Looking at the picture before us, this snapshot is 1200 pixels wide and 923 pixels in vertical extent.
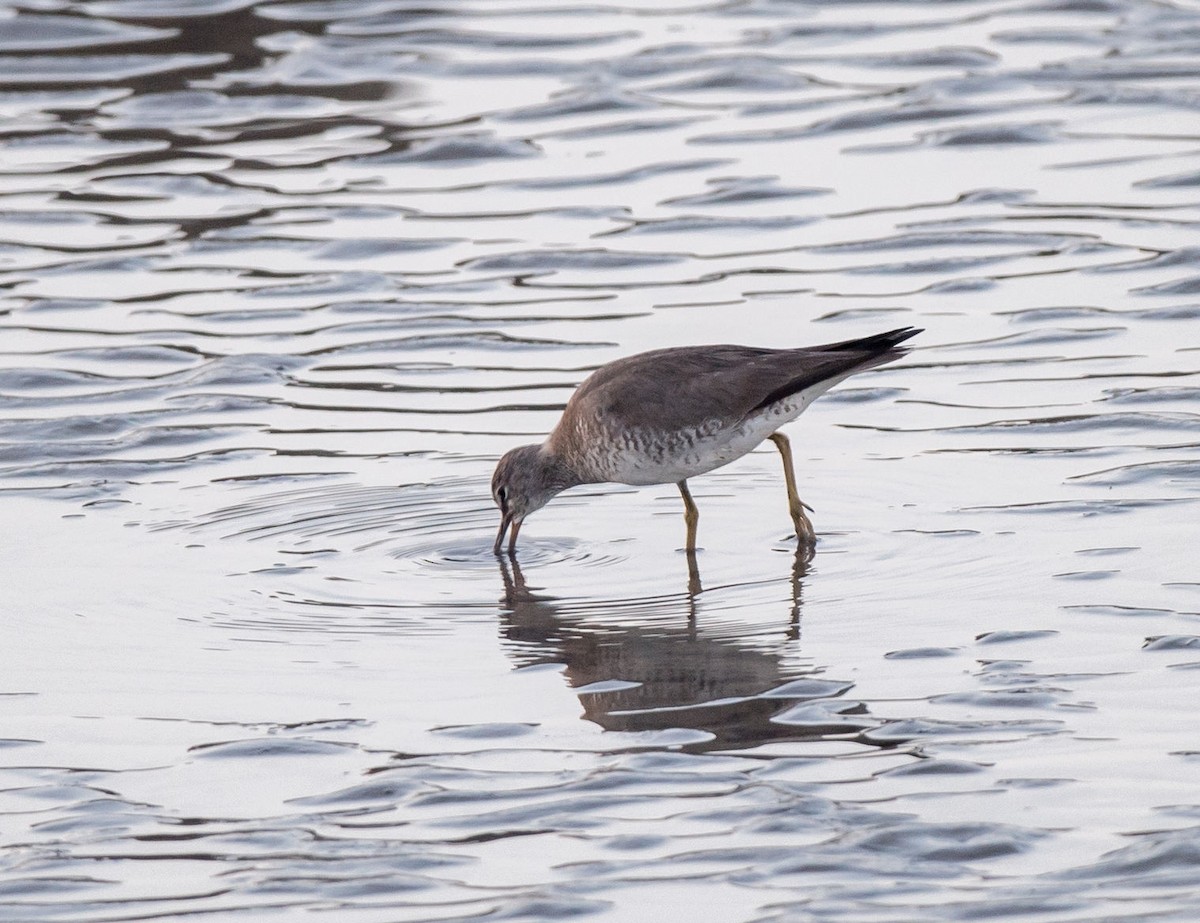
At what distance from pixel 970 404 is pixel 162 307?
530 centimetres

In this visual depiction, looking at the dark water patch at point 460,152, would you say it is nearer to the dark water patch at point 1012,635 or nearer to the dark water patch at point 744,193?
the dark water patch at point 744,193

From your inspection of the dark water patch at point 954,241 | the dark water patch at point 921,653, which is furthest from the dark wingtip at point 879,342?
the dark water patch at point 954,241

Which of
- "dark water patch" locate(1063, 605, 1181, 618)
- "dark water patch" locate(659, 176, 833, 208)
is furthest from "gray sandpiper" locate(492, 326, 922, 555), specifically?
"dark water patch" locate(659, 176, 833, 208)

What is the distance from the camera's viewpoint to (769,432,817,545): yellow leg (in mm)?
9531

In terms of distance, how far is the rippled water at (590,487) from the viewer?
20.8 ft

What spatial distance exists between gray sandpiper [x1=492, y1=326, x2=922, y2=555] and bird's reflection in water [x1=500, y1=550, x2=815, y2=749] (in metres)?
0.66

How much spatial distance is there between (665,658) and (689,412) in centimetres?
178

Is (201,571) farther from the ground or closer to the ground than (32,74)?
closer to the ground

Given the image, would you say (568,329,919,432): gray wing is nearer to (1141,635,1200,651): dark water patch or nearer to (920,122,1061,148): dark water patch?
(1141,635,1200,651): dark water patch

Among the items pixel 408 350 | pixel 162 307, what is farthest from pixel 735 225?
pixel 162 307

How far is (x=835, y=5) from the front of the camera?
63.9ft

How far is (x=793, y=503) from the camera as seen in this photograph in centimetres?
969

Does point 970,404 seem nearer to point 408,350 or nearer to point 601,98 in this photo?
point 408,350

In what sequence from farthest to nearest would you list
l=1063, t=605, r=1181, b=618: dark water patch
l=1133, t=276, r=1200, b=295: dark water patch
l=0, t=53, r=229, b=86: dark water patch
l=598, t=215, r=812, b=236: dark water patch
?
l=0, t=53, r=229, b=86: dark water patch < l=598, t=215, r=812, b=236: dark water patch < l=1133, t=276, r=1200, b=295: dark water patch < l=1063, t=605, r=1181, b=618: dark water patch
